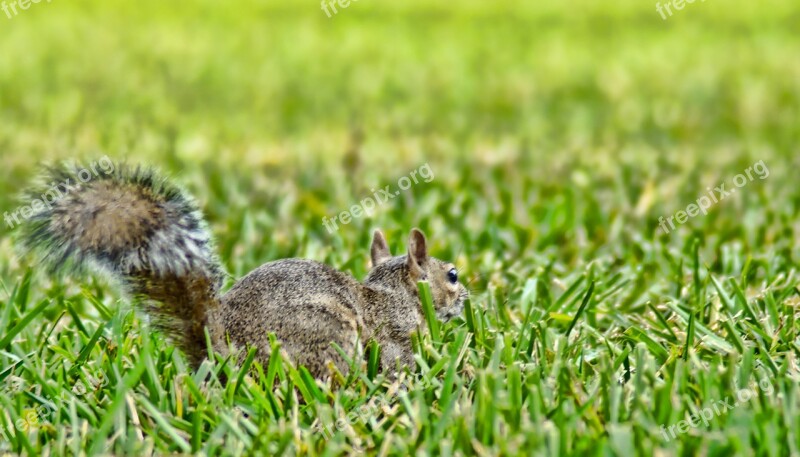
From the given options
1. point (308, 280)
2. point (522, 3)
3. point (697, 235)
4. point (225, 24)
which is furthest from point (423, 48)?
point (308, 280)

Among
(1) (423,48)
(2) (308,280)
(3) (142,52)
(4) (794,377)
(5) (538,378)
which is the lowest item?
(4) (794,377)

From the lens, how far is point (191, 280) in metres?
3.20

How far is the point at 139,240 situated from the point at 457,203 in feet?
9.52

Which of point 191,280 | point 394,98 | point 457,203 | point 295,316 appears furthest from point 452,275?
point 394,98

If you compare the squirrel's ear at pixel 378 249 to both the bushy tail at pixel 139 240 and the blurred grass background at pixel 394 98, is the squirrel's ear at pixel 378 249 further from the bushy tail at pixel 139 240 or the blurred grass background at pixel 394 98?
the blurred grass background at pixel 394 98

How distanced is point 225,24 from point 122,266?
8.86 m

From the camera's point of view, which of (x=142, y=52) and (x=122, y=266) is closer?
(x=122, y=266)

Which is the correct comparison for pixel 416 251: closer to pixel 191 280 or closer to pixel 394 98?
pixel 191 280

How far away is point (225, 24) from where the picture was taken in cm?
1170

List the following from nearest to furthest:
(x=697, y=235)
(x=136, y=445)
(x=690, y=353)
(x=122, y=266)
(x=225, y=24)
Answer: (x=136, y=445), (x=122, y=266), (x=690, y=353), (x=697, y=235), (x=225, y=24)

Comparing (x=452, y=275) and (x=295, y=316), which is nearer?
(x=295, y=316)

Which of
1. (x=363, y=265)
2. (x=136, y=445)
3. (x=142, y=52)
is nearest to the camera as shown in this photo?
(x=136, y=445)

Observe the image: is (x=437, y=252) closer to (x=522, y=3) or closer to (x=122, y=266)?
(x=122, y=266)

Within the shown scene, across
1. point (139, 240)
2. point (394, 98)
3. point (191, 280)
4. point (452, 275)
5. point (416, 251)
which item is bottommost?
point (452, 275)
